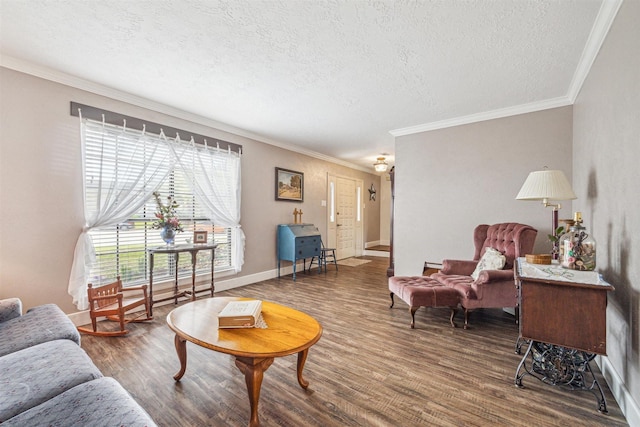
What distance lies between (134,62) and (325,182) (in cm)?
436

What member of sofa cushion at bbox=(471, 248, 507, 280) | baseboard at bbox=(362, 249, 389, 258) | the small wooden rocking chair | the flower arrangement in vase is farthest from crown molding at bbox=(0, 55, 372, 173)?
baseboard at bbox=(362, 249, 389, 258)

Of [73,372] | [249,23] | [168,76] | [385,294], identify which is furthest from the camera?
[385,294]

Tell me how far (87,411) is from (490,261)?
11.1 feet

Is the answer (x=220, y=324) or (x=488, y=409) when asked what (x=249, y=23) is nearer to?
(x=220, y=324)

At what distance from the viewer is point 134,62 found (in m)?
2.51

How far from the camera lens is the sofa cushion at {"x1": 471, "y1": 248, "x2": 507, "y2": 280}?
2951 mm

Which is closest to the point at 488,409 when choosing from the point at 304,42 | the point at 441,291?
the point at 441,291

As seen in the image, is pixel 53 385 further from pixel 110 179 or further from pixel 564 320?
pixel 564 320

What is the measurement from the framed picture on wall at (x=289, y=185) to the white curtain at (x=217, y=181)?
921 mm

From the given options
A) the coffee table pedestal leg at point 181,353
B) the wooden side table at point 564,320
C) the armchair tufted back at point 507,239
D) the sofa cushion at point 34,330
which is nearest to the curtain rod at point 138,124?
the sofa cushion at point 34,330

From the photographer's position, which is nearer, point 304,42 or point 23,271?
point 304,42

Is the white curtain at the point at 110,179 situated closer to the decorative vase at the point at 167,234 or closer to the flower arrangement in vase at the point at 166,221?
the flower arrangement in vase at the point at 166,221

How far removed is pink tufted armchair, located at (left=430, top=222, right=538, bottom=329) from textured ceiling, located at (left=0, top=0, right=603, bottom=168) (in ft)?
5.20

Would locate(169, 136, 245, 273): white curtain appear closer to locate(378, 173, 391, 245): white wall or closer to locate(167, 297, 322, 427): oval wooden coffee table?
locate(167, 297, 322, 427): oval wooden coffee table
